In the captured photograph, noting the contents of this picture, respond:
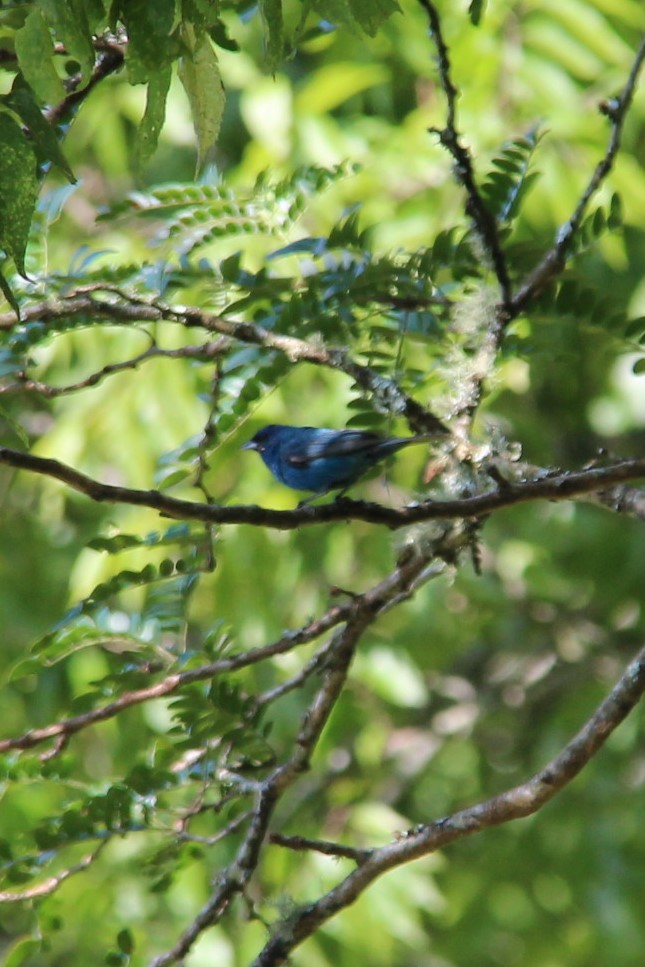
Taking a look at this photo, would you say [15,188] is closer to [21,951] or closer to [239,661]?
[239,661]

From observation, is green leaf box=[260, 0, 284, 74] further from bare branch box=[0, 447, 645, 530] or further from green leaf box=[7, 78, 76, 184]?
bare branch box=[0, 447, 645, 530]

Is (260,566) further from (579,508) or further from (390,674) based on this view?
(579,508)

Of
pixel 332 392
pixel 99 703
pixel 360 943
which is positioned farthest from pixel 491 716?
pixel 99 703

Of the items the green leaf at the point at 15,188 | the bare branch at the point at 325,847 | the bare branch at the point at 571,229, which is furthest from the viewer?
the bare branch at the point at 571,229

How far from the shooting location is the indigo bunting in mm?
2930

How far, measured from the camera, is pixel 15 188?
5.00 ft

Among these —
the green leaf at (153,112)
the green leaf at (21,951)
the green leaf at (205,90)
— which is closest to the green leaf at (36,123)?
the green leaf at (153,112)

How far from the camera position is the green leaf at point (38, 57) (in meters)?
1.61

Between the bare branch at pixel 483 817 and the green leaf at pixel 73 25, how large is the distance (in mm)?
1385

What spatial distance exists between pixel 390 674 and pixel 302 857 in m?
0.80

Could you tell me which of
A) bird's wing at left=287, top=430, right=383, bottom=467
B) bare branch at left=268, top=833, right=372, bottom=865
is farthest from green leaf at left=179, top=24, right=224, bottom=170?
bare branch at left=268, top=833, right=372, bottom=865

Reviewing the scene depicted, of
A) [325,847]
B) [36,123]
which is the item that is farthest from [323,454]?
[36,123]

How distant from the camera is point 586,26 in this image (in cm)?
462

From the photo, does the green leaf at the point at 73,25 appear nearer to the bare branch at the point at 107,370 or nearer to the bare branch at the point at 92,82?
the bare branch at the point at 92,82
